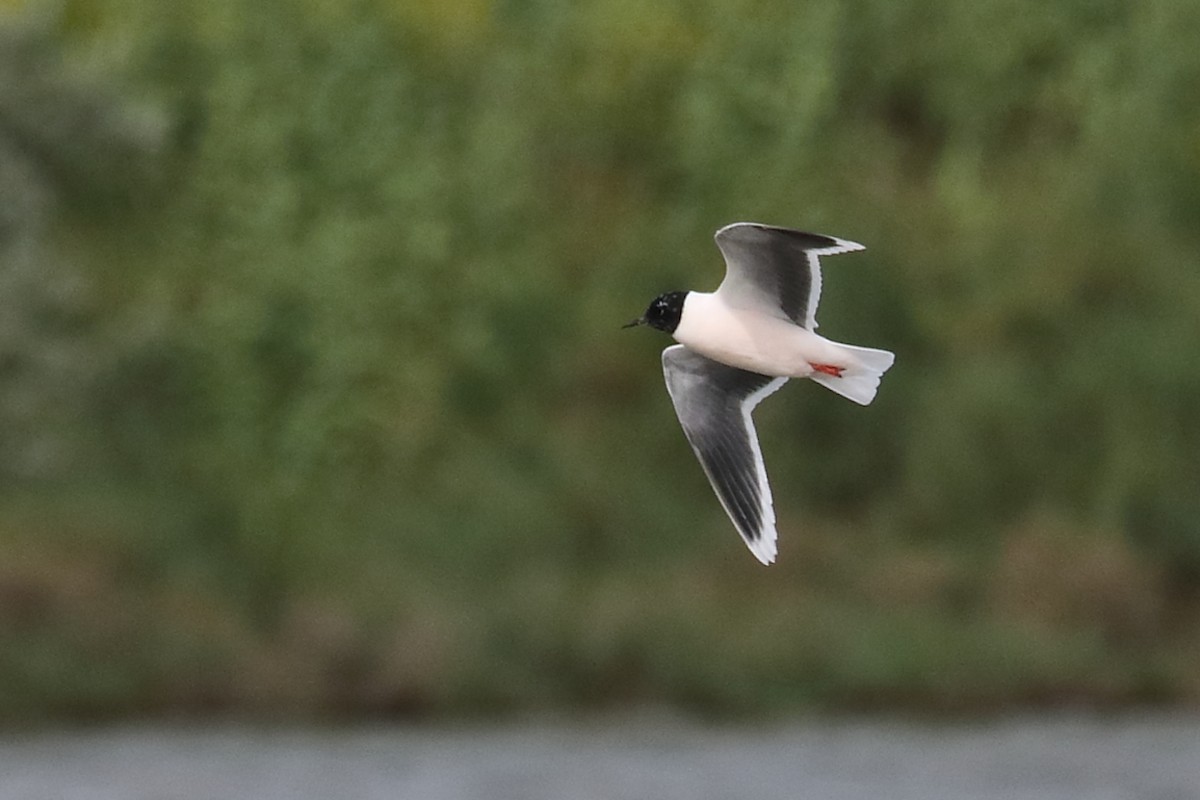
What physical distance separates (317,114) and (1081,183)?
6.88 metres

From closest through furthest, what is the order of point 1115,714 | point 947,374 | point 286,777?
1. point 286,777
2. point 1115,714
3. point 947,374

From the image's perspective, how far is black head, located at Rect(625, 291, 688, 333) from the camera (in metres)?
6.04

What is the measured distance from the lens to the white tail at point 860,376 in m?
5.98

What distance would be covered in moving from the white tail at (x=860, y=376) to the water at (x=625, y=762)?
7813mm

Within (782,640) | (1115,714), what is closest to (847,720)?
(782,640)

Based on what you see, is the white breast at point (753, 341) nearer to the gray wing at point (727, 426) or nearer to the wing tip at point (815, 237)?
the wing tip at point (815, 237)

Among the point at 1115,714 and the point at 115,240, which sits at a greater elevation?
the point at 115,240

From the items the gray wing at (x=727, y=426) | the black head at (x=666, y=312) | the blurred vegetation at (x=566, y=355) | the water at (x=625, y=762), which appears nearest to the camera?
the black head at (x=666, y=312)

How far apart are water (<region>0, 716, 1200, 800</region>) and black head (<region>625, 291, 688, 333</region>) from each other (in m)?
7.93

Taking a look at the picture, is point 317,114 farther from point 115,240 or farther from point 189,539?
point 189,539

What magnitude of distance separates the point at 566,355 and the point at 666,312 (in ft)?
51.8

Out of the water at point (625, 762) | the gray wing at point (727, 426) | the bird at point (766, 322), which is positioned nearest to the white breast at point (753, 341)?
the bird at point (766, 322)

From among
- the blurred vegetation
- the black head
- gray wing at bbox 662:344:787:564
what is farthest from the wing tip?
the blurred vegetation

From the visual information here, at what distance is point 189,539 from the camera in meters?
18.5
